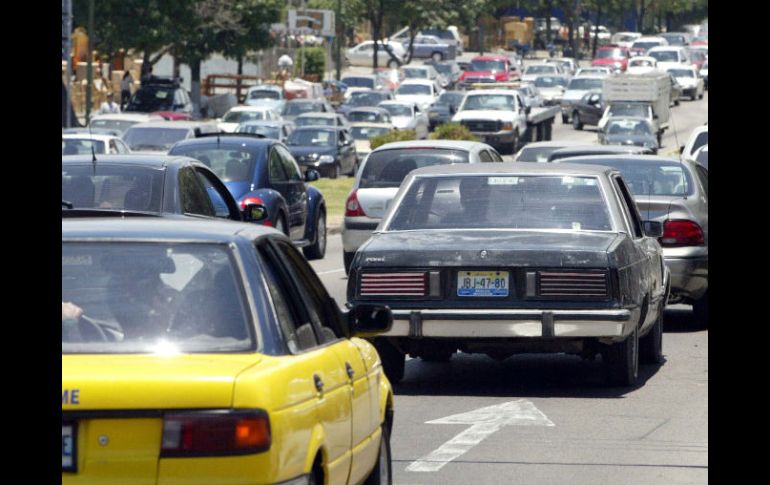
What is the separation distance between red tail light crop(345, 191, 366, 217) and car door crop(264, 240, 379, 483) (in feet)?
42.0

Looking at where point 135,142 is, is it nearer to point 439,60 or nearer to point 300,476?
point 300,476

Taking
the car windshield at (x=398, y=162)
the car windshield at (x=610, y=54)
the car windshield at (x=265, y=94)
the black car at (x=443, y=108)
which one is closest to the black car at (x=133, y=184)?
the car windshield at (x=398, y=162)

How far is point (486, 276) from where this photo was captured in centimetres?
1066

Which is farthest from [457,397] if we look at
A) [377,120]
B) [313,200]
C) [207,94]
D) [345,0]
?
[345,0]

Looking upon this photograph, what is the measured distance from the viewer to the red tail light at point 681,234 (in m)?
14.7

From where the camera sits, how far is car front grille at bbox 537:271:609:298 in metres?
10.5

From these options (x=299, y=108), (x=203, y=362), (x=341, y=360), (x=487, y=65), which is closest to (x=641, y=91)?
(x=299, y=108)

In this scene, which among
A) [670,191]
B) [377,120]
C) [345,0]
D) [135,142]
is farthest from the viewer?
Answer: [345,0]

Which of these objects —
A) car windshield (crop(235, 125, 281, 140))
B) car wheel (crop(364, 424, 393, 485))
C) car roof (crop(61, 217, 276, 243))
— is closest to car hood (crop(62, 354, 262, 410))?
car roof (crop(61, 217, 276, 243))

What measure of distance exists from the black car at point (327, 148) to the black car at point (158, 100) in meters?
→ 9.91
